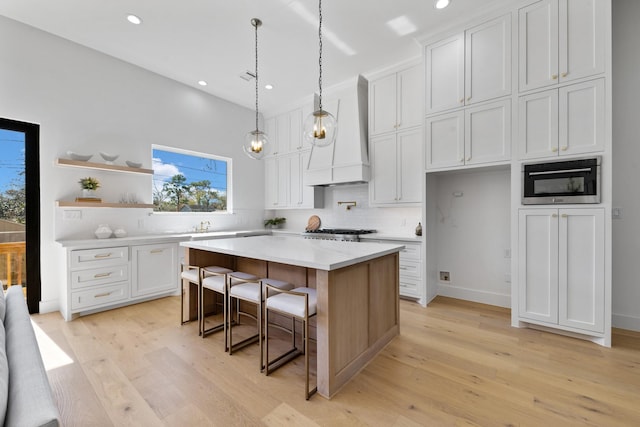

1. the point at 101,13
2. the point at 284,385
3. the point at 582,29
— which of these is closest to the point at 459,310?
the point at 284,385

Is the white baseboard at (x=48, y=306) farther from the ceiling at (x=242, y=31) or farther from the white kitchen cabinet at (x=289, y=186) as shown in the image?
the white kitchen cabinet at (x=289, y=186)

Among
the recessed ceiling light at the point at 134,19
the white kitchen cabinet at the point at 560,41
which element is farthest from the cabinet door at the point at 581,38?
the recessed ceiling light at the point at 134,19

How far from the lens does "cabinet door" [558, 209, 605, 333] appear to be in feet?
7.95

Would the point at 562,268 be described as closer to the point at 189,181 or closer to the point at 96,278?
the point at 96,278

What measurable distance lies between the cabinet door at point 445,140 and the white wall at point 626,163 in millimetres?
1381

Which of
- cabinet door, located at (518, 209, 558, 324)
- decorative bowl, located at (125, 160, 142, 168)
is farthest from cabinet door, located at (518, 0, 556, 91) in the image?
decorative bowl, located at (125, 160, 142, 168)

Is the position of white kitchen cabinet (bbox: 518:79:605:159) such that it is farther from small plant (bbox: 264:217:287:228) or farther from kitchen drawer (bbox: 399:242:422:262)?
small plant (bbox: 264:217:287:228)

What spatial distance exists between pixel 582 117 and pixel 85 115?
17.6 feet

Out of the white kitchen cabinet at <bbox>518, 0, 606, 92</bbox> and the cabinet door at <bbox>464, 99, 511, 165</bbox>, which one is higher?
the white kitchen cabinet at <bbox>518, 0, 606, 92</bbox>

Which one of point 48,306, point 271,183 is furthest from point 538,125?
point 48,306

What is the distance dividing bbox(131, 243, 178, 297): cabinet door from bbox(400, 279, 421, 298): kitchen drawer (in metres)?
3.07

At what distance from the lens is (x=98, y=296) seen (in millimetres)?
3248

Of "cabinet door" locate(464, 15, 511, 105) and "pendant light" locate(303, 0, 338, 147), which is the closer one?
"pendant light" locate(303, 0, 338, 147)

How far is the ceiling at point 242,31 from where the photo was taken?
2814mm
